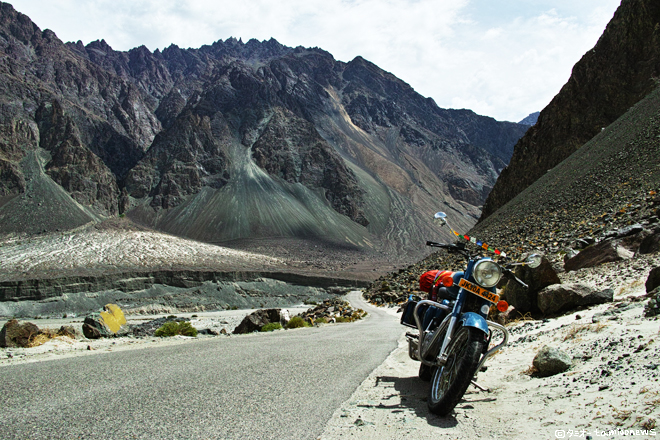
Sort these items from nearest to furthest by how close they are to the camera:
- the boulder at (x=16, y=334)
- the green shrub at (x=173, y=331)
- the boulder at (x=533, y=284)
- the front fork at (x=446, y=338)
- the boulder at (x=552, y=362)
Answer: the front fork at (x=446, y=338)
the boulder at (x=552, y=362)
the boulder at (x=16, y=334)
the boulder at (x=533, y=284)
the green shrub at (x=173, y=331)

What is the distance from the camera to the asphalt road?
2984mm

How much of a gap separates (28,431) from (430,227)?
448ft

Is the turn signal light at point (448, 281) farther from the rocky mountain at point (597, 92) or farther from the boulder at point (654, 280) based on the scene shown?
the rocky mountain at point (597, 92)

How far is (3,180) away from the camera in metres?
96.7

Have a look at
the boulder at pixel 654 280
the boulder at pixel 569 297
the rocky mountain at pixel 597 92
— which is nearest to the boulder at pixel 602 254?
the boulder at pixel 569 297

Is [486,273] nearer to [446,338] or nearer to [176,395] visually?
[446,338]

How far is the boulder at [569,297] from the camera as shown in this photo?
736cm

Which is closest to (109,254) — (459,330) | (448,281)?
(448,281)

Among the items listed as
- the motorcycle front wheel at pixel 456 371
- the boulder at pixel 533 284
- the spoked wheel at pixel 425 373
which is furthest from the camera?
the boulder at pixel 533 284

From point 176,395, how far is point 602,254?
10.8 m

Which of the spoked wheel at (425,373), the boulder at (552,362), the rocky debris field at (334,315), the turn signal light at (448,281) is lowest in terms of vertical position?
the rocky debris field at (334,315)

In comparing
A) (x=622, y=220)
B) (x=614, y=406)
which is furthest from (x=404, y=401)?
(x=622, y=220)

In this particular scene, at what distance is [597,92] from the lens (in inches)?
1836

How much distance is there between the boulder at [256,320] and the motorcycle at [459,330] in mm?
10891
